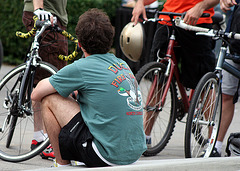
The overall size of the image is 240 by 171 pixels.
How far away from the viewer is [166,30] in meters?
4.71

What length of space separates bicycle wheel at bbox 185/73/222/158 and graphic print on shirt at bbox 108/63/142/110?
0.93 m

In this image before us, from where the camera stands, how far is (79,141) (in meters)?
3.07

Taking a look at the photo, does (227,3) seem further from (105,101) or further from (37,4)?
(105,101)

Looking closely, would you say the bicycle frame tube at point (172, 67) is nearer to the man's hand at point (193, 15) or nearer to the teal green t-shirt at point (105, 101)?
the man's hand at point (193, 15)

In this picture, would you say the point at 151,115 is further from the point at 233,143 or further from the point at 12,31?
the point at 12,31

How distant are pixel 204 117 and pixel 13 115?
5.49ft

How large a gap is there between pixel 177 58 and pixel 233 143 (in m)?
1.04

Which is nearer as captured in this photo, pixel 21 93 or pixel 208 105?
pixel 21 93

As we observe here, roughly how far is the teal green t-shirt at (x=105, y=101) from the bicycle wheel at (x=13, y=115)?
884 mm

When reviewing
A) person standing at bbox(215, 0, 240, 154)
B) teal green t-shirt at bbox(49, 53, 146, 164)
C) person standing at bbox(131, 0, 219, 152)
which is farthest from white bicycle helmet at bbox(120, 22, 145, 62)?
teal green t-shirt at bbox(49, 53, 146, 164)

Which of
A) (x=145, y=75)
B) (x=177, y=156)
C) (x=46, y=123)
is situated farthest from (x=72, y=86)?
(x=177, y=156)

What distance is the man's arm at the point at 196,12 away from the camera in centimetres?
437

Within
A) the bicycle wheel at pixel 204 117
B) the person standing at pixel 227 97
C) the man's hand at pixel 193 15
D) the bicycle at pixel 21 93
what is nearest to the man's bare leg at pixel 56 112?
the bicycle at pixel 21 93

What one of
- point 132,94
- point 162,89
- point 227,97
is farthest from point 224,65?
point 132,94
